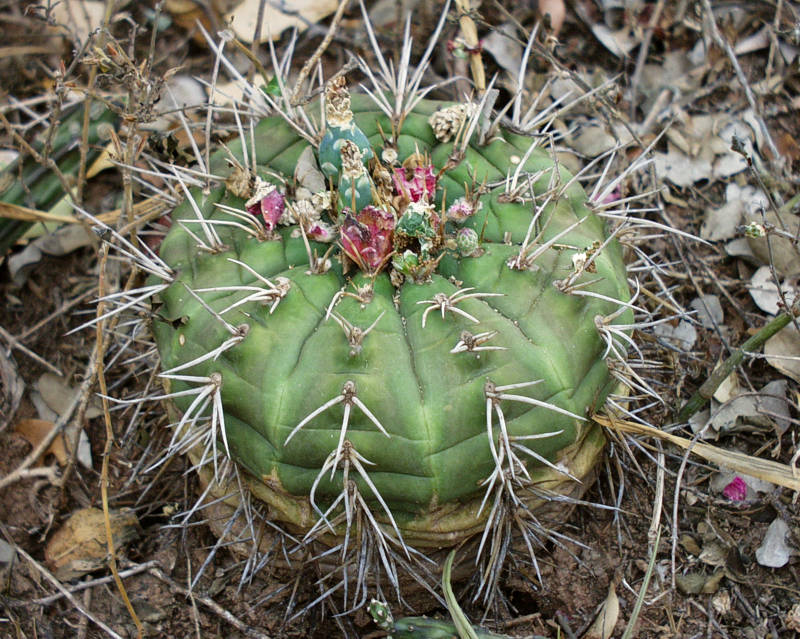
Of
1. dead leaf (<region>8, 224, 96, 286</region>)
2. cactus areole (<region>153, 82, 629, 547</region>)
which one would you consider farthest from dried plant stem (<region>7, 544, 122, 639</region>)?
dead leaf (<region>8, 224, 96, 286</region>)

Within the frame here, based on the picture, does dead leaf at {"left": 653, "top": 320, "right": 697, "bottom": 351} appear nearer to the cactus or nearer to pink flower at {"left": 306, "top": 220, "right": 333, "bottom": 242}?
pink flower at {"left": 306, "top": 220, "right": 333, "bottom": 242}

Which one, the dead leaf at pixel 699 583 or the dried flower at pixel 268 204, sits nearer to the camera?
the dried flower at pixel 268 204

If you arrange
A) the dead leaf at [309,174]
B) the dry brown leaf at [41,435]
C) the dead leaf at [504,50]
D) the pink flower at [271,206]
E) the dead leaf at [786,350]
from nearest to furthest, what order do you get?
the pink flower at [271,206] → the dead leaf at [309,174] → the dead leaf at [786,350] → the dry brown leaf at [41,435] → the dead leaf at [504,50]

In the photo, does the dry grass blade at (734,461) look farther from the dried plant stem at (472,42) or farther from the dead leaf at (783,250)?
the dried plant stem at (472,42)

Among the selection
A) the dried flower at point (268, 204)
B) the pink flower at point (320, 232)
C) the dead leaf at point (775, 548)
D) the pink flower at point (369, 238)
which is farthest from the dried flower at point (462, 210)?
the dead leaf at point (775, 548)

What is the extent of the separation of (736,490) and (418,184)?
4.32ft

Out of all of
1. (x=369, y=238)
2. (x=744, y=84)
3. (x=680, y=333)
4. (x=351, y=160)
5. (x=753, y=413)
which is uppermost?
(x=351, y=160)

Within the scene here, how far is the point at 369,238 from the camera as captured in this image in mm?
1979

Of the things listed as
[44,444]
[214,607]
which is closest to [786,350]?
[214,607]

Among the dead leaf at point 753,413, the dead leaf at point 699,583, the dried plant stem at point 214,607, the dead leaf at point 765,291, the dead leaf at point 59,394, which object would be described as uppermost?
the dead leaf at point 765,291

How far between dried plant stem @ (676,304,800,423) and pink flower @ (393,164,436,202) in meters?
0.98

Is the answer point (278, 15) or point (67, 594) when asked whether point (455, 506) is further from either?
point (278, 15)

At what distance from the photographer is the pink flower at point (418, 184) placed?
2113 mm

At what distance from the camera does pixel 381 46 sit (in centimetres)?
363
